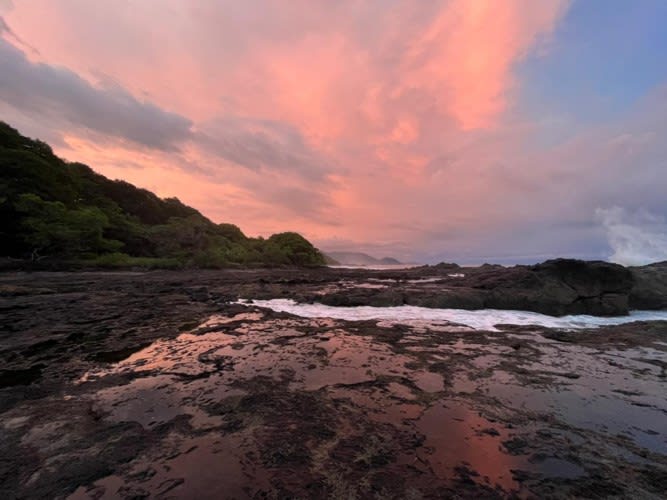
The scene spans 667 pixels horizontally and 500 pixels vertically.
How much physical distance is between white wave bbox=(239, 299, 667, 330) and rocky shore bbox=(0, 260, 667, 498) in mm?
2052

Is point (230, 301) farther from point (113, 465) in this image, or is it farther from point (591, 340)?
point (591, 340)

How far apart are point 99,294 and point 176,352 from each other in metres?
13.9

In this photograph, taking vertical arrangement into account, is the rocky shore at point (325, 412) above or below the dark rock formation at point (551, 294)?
below

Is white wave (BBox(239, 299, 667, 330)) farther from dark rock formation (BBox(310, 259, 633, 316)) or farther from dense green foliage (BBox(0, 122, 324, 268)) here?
dense green foliage (BBox(0, 122, 324, 268))

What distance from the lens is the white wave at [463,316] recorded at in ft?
41.6

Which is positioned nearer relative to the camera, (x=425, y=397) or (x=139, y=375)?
(x=425, y=397)

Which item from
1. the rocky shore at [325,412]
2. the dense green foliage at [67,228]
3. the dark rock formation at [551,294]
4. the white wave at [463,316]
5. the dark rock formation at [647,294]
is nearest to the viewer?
the rocky shore at [325,412]

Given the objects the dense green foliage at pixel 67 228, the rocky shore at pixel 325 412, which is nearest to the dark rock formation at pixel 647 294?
the rocky shore at pixel 325 412

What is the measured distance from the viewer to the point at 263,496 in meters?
3.06

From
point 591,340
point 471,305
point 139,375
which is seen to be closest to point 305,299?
point 471,305

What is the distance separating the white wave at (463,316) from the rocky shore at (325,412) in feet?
6.73

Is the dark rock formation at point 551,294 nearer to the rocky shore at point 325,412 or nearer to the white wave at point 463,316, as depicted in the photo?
the white wave at point 463,316

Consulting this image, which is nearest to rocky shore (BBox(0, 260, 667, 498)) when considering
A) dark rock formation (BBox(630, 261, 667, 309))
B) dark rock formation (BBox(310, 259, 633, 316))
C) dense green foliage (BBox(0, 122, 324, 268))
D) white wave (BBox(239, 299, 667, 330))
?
white wave (BBox(239, 299, 667, 330))

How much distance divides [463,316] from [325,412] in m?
10.9
